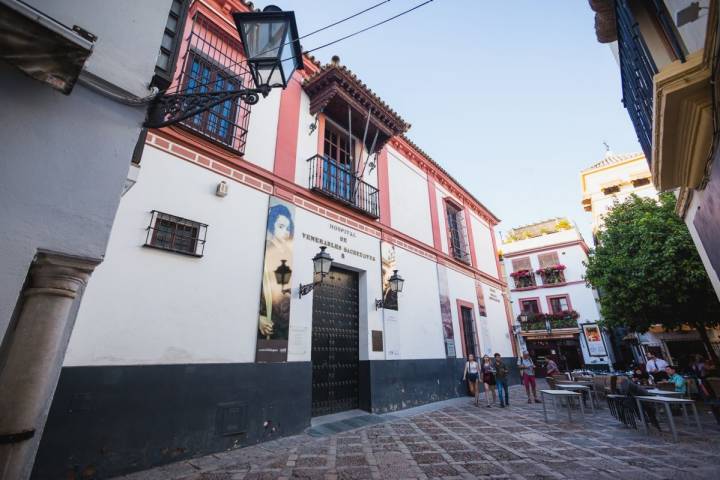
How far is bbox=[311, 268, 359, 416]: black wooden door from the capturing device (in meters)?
Result: 6.27

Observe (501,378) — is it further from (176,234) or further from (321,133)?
(176,234)

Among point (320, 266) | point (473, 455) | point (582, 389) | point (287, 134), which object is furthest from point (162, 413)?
point (582, 389)

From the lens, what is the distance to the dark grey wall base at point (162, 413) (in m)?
3.32

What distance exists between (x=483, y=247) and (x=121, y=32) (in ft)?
45.4

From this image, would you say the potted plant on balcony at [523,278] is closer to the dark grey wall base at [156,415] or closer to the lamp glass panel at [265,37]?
the dark grey wall base at [156,415]

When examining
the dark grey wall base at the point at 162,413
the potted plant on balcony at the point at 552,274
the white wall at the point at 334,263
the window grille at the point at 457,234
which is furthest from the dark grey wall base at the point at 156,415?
the potted plant on balcony at the point at 552,274

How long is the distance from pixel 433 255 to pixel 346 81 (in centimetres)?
581

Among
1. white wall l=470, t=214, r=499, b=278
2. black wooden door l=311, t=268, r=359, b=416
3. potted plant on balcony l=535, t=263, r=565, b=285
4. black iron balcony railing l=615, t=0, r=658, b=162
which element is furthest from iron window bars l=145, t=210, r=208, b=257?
potted plant on balcony l=535, t=263, r=565, b=285

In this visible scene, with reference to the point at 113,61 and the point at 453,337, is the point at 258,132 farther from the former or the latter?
the point at 453,337

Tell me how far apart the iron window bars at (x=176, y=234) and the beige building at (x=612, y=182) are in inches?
824

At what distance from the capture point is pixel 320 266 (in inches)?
232

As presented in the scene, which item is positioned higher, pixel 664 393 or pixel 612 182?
pixel 612 182

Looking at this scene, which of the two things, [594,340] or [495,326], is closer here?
[495,326]

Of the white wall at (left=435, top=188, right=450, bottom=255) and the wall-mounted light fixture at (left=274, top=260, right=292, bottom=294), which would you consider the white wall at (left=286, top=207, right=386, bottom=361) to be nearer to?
the wall-mounted light fixture at (left=274, top=260, right=292, bottom=294)
